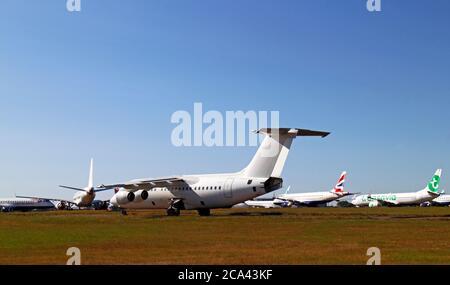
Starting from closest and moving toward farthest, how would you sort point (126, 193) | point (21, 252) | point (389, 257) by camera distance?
point (389, 257), point (21, 252), point (126, 193)

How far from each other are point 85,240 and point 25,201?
122481 millimetres

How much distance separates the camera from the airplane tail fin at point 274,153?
47406 millimetres

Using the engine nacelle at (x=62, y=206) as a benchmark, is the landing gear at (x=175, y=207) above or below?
above

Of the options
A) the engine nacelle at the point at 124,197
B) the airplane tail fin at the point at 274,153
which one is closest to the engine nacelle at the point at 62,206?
the engine nacelle at the point at 124,197

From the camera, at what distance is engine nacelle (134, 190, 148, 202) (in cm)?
5706

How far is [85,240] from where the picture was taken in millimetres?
23406

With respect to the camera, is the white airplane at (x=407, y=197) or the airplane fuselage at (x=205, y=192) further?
the white airplane at (x=407, y=197)

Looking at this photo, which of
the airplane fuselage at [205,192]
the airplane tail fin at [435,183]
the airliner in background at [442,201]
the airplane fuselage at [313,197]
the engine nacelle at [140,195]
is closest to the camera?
the airplane fuselage at [205,192]

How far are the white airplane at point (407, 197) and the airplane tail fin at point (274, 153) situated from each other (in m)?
74.5

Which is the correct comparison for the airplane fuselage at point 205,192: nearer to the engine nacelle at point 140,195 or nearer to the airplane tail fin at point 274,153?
the engine nacelle at point 140,195

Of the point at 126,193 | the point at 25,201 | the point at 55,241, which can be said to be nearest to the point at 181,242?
the point at 55,241

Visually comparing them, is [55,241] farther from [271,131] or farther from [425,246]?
[271,131]

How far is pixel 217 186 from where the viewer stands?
50.8 metres

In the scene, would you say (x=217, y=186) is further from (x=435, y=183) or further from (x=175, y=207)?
(x=435, y=183)
